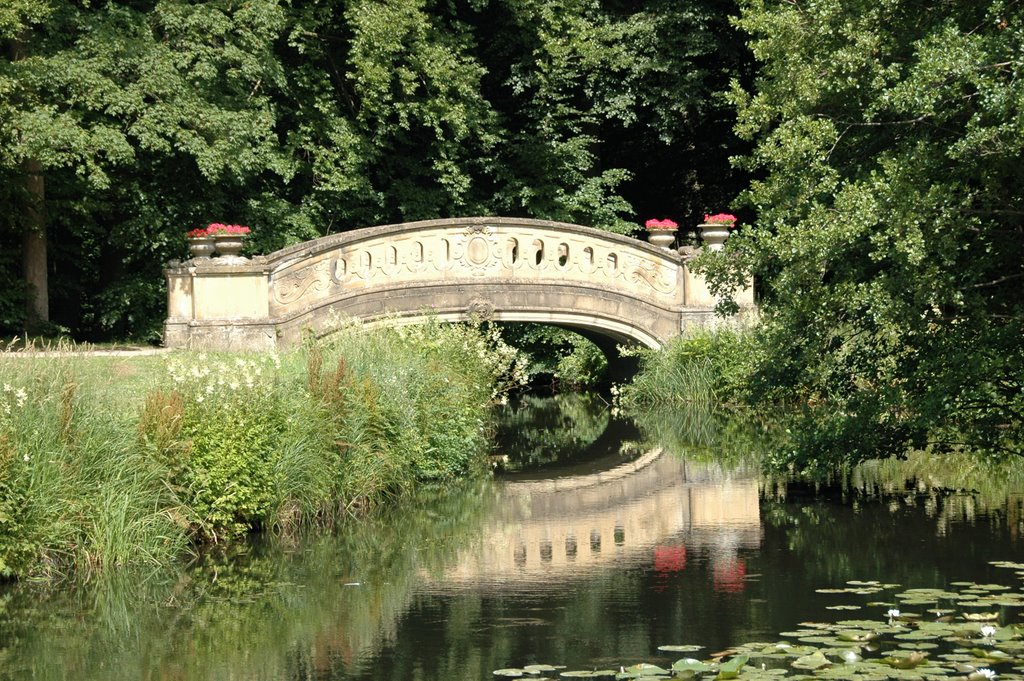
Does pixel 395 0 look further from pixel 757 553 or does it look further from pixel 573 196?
pixel 757 553

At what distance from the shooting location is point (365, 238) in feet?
61.6

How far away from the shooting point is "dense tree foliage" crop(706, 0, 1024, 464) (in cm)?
1016

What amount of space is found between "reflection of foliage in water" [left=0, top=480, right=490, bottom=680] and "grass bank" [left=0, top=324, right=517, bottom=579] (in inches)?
12.4

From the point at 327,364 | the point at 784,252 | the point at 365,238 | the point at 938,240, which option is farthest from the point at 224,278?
the point at 938,240

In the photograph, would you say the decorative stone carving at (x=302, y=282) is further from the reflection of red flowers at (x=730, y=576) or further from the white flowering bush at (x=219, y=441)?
the reflection of red flowers at (x=730, y=576)

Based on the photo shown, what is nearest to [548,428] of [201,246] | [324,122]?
[201,246]

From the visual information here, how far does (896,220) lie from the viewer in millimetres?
10211

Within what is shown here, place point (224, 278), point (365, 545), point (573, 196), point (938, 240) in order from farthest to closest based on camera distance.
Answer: point (573, 196), point (224, 278), point (365, 545), point (938, 240)

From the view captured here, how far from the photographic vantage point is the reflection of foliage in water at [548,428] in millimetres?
16531

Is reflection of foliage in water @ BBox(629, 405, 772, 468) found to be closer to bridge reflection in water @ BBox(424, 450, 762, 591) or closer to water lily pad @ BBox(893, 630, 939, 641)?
bridge reflection in water @ BBox(424, 450, 762, 591)

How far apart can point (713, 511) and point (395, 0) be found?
42.3 feet

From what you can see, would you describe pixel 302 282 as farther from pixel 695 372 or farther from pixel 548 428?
pixel 695 372

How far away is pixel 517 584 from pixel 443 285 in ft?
32.5

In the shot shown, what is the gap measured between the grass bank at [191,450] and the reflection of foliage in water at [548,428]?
112 inches
